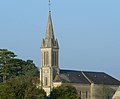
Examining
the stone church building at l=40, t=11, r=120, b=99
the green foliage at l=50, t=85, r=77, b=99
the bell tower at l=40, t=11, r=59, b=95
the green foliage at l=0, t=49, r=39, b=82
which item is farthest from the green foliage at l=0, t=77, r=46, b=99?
the bell tower at l=40, t=11, r=59, b=95

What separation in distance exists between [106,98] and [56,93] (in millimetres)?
36389

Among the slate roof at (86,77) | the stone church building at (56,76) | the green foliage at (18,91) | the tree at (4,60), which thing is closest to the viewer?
the green foliage at (18,91)

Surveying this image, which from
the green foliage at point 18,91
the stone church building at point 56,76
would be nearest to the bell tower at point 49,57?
the stone church building at point 56,76

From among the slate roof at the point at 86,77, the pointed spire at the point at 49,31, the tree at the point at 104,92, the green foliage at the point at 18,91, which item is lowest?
the tree at the point at 104,92

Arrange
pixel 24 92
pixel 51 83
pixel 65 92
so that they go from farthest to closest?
pixel 51 83
pixel 65 92
pixel 24 92

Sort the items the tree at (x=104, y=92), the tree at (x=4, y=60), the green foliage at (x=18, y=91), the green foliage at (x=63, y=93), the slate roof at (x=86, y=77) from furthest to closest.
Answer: the tree at (x=104, y=92) → the slate roof at (x=86, y=77) → the tree at (x=4, y=60) → the green foliage at (x=63, y=93) → the green foliage at (x=18, y=91)

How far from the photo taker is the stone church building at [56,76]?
449ft

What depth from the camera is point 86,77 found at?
144m

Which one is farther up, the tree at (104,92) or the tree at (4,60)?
the tree at (4,60)

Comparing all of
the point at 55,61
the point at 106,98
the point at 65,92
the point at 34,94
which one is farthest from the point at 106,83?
the point at 34,94

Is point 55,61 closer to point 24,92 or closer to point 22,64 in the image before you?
point 22,64

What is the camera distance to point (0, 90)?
95.3 meters

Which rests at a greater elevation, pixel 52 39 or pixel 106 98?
pixel 52 39

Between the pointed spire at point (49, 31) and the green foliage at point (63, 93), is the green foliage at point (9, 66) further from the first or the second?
the green foliage at point (63, 93)
